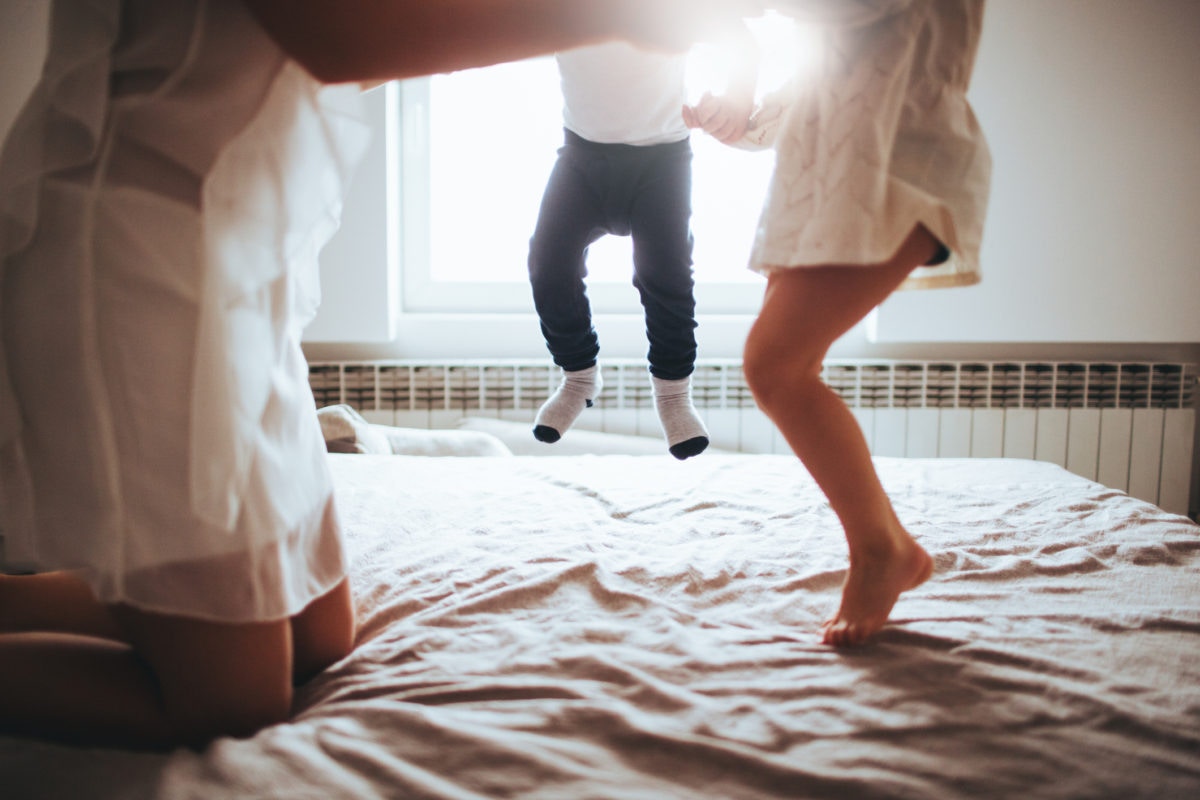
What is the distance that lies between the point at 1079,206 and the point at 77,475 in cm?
269

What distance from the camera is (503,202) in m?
2.68

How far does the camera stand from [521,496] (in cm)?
135

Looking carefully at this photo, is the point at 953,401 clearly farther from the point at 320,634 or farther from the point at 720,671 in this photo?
the point at 320,634

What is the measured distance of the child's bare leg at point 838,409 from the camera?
737mm

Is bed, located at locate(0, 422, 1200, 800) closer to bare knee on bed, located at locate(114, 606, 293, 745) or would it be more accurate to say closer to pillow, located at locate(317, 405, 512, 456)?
bare knee on bed, located at locate(114, 606, 293, 745)

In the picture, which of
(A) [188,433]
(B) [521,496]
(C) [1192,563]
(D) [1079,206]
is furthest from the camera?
(D) [1079,206]

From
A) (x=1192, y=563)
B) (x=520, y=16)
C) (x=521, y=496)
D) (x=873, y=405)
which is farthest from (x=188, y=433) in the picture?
(x=873, y=405)

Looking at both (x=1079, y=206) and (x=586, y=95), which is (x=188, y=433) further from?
(x=1079, y=206)

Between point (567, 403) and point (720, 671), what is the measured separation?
583 millimetres

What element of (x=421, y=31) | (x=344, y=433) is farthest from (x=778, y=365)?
(x=344, y=433)

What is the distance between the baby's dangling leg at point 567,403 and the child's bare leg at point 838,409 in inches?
18.0

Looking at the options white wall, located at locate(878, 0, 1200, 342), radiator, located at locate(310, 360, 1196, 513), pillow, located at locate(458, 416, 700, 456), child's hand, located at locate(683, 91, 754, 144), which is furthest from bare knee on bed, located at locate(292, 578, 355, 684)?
white wall, located at locate(878, 0, 1200, 342)

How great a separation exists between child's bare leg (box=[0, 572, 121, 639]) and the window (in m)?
1.90

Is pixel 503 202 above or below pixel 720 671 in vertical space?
above
